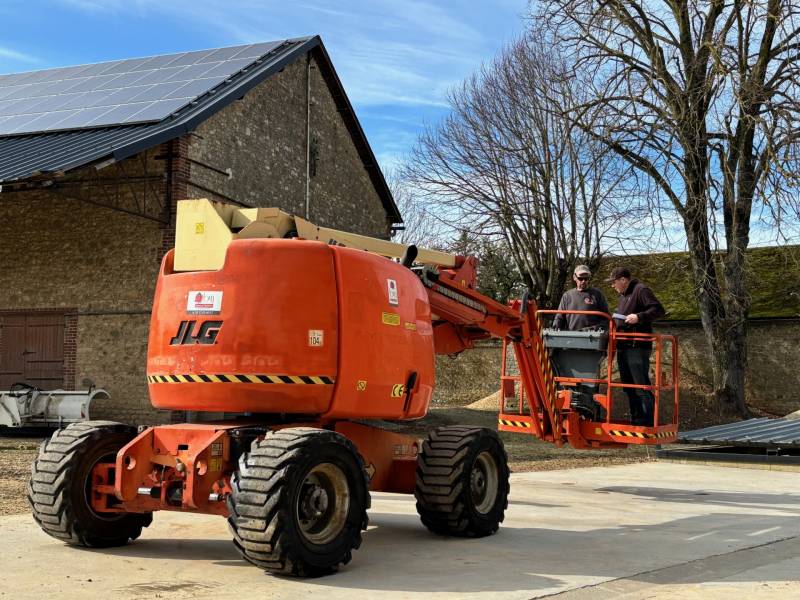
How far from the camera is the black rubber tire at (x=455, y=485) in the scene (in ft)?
25.6

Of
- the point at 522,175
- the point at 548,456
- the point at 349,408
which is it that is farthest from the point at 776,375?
the point at 349,408

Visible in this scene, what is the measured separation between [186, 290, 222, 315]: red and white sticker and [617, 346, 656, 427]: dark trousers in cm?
588

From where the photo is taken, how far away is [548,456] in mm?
16812

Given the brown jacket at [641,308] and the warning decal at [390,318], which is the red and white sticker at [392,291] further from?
the brown jacket at [641,308]

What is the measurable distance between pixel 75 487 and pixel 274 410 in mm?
1603

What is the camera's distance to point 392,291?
7.57 meters

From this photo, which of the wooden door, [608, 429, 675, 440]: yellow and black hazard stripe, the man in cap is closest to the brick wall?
the wooden door

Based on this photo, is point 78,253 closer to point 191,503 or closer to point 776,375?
point 191,503

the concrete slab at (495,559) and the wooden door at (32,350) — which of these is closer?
the concrete slab at (495,559)

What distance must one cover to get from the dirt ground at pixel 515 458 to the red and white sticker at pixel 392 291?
14.7 ft

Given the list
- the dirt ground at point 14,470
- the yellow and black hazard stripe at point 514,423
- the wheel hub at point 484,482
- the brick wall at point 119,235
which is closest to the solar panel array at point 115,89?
the brick wall at point 119,235

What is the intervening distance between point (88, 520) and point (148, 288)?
46.1ft

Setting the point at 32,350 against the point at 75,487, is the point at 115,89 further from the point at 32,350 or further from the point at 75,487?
the point at 75,487

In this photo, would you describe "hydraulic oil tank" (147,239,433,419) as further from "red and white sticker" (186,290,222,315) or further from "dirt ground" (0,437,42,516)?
"dirt ground" (0,437,42,516)
